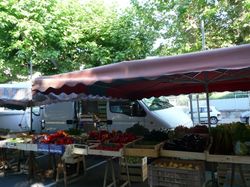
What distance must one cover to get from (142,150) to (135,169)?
1639 mm

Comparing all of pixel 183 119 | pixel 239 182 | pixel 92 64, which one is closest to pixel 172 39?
pixel 92 64

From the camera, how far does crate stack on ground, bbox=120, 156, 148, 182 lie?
6637 mm

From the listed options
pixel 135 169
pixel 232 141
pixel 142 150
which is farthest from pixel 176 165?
pixel 135 169

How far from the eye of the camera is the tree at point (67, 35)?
39.5 feet

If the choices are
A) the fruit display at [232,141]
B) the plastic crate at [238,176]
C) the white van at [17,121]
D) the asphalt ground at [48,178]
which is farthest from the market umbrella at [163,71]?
the white van at [17,121]

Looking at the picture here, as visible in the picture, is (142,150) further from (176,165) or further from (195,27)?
(195,27)

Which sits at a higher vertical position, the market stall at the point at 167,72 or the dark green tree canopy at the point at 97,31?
the dark green tree canopy at the point at 97,31

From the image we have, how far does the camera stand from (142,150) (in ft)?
17.1

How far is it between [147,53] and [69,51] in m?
3.48

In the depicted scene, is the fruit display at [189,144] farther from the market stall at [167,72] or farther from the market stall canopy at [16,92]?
the market stall canopy at [16,92]

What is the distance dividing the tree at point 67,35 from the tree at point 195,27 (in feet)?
2.14

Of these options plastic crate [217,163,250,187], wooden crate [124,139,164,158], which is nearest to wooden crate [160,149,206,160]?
wooden crate [124,139,164,158]

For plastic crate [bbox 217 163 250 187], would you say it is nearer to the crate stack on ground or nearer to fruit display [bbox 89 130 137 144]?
the crate stack on ground

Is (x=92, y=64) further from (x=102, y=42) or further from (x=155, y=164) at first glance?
(x=155, y=164)
